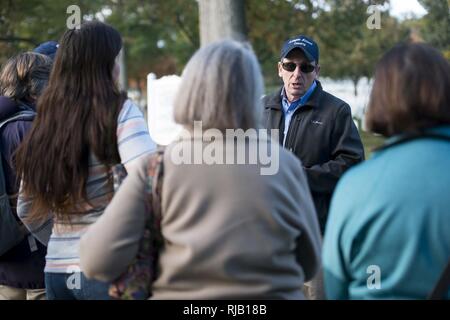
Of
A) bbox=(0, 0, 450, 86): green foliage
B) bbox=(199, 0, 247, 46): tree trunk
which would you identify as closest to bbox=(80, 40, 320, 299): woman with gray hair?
bbox=(199, 0, 247, 46): tree trunk

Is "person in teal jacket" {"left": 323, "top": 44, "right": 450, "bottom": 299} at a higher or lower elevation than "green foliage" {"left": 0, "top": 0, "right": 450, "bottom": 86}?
lower

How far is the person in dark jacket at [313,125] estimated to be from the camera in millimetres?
3969

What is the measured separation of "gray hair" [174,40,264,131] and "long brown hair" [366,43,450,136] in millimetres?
457

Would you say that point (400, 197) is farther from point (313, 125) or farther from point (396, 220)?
point (313, 125)

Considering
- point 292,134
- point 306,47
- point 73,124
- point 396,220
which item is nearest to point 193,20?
point 306,47

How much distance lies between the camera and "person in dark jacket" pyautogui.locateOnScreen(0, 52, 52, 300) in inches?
131

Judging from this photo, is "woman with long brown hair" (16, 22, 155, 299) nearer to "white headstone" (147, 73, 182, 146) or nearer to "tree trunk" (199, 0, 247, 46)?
"white headstone" (147, 73, 182, 146)

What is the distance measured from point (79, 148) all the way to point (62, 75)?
0.38m

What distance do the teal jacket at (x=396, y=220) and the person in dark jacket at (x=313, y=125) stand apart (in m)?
1.55

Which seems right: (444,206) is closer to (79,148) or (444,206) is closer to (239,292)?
(239,292)

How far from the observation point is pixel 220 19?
11422 mm

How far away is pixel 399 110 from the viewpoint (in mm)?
2305

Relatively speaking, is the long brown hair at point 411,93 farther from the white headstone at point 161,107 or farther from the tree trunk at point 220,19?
the tree trunk at point 220,19

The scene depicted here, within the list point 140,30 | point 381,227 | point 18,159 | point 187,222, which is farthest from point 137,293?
point 140,30
